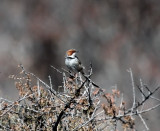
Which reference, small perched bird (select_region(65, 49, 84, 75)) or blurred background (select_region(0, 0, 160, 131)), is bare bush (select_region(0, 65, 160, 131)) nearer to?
small perched bird (select_region(65, 49, 84, 75))

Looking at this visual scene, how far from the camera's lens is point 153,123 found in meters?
11.8

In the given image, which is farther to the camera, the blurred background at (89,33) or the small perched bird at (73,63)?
the blurred background at (89,33)

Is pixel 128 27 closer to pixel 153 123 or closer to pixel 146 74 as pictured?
pixel 146 74

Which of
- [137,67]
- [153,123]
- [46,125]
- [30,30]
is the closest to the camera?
[46,125]

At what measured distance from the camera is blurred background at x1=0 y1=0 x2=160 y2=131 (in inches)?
547

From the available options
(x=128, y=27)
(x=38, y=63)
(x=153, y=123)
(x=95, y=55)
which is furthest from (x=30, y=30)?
(x=153, y=123)

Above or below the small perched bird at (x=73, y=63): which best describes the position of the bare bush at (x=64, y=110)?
below

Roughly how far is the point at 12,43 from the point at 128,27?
387 centimetres

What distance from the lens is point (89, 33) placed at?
14562 millimetres

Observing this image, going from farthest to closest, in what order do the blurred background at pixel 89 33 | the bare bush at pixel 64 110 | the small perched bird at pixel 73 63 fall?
the blurred background at pixel 89 33 < the small perched bird at pixel 73 63 < the bare bush at pixel 64 110

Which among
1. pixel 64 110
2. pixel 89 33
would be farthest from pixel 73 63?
pixel 89 33

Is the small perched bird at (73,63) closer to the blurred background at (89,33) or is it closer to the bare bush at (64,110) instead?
the bare bush at (64,110)

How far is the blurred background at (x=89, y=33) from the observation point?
13906 mm

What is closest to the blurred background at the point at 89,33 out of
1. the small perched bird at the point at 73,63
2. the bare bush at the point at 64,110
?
the small perched bird at the point at 73,63
